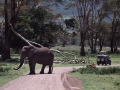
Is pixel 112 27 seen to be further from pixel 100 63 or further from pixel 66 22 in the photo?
pixel 100 63

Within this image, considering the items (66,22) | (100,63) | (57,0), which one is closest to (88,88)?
(100,63)

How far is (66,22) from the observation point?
68.9 m

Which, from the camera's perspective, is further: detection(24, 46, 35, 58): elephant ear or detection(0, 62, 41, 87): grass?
detection(24, 46, 35, 58): elephant ear

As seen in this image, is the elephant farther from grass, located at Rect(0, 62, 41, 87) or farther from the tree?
the tree

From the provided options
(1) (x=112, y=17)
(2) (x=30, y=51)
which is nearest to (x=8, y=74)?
(2) (x=30, y=51)

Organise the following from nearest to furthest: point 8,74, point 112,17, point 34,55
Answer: point 8,74
point 34,55
point 112,17

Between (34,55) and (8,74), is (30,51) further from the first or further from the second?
(8,74)

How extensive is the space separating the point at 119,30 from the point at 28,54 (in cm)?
6573

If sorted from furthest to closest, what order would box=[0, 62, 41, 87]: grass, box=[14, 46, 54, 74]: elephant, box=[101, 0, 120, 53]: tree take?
1. box=[101, 0, 120, 53]: tree
2. box=[14, 46, 54, 74]: elephant
3. box=[0, 62, 41, 87]: grass

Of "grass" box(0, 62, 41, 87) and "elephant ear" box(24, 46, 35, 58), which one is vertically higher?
"elephant ear" box(24, 46, 35, 58)

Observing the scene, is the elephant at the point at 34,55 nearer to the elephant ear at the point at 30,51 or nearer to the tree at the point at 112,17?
the elephant ear at the point at 30,51

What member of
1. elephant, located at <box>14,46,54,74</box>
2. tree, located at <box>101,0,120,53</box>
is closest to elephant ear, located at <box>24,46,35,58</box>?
elephant, located at <box>14,46,54,74</box>

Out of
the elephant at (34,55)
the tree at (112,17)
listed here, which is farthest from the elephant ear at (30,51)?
the tree at (112,17)

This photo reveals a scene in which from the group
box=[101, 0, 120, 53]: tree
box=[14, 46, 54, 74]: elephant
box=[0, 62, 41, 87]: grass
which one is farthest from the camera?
box=[101, 0, 120, 53]: tree
